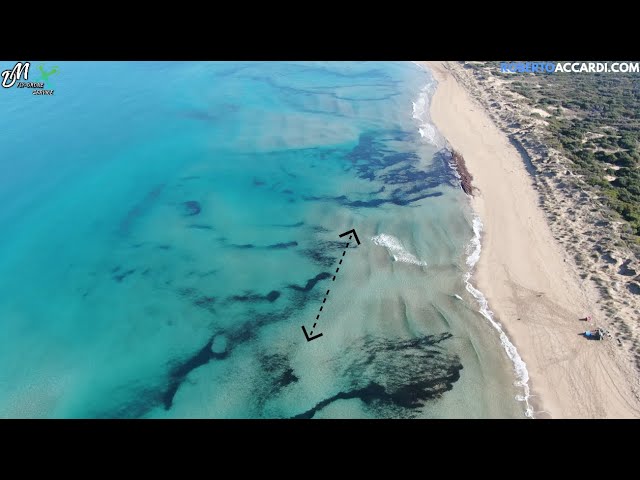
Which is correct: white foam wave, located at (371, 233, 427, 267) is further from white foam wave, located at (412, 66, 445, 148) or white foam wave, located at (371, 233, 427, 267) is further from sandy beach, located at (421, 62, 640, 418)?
white foam wave, located at (412, 66, 445, 148)

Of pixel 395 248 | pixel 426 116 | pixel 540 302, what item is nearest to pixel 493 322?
pixel 540 302

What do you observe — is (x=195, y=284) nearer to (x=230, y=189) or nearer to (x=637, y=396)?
(x=230, y=189)

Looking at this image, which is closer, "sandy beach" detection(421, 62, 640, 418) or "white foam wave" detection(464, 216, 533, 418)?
"sandy beach" detection(421, 62, 640, 418)

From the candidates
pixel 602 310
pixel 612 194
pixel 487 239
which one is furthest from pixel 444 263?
pixel 612 194

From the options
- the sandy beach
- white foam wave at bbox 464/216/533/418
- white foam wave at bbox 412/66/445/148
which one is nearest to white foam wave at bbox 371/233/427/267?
white foam wave at bbox 464/216/533/418

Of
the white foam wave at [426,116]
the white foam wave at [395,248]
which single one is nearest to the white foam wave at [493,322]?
the white foam wave at [395,248]

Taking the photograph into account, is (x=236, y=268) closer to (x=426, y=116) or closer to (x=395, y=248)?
(x=395, y=248)
